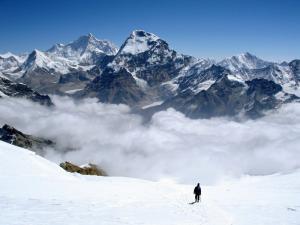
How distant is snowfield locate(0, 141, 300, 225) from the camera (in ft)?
116

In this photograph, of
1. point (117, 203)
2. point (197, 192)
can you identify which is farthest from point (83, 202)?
point (197, 192)

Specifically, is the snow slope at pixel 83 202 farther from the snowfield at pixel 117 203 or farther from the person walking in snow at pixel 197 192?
the person walking in snow at pixel 197 192

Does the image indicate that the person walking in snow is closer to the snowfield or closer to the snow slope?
the snowfield

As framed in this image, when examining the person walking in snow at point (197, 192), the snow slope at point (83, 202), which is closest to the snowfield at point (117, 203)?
the snow slope at point (83, 202)

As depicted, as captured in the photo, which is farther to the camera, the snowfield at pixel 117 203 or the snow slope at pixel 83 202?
the snowfield at pixel 117 203


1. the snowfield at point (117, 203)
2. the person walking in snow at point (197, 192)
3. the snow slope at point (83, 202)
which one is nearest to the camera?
the snow slope at point (83, 202)

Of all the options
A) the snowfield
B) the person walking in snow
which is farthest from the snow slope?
the person walking in snow

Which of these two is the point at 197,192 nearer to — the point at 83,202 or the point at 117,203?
the point at 117,203

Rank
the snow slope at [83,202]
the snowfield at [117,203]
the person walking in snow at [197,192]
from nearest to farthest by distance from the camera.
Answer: the snow slope at [83,202]
the snowfield at [117,203]
the person walking in snow at [197,192]

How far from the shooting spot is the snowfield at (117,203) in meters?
35.3

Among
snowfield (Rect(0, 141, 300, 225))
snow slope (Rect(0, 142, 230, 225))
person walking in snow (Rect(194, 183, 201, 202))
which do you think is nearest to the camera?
snow slope (Rect(0, 142, 230, 225))

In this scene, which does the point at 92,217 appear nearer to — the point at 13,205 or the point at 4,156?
the point at 13,205

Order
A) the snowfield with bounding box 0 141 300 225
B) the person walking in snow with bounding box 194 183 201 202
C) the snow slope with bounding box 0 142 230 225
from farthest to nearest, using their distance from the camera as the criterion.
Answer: the person walking in snow with bounding box 194 183 201 202 < the snowfield with bounding box 0 141 300 225 < the snow slope with bounding box 0 142 230 225

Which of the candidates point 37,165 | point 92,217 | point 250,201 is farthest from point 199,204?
point 37,165
